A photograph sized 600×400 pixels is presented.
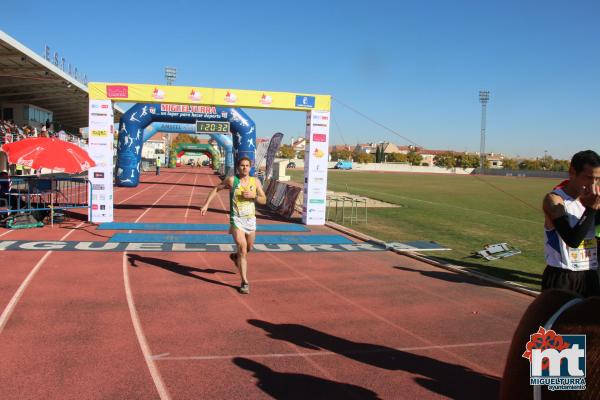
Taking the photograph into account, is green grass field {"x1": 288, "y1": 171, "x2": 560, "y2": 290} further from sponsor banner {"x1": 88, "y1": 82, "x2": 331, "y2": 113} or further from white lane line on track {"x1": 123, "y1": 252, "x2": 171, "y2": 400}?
white lane line on track {"x1": 123, "y1": 252, "x2": 171, "y2": 400}

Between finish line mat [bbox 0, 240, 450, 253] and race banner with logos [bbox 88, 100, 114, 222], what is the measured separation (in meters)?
3.27

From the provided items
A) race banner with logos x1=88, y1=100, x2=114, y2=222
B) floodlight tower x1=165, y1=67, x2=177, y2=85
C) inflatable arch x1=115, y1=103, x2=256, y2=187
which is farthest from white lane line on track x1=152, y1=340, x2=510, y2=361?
floodlight tower x1=165, y1=67, x2=177, y2=85

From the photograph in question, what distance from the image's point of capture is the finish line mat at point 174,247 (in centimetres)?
976

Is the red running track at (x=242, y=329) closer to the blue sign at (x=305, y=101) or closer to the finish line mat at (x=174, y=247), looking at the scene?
the finish line mat at (x=174, y=247)

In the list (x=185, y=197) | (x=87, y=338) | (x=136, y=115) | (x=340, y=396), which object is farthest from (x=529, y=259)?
(x=136, y=115)

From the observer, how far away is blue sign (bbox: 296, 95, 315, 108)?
47.5 feet

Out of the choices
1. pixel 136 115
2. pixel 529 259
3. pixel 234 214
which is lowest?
pixel 529 259

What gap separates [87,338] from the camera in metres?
4.98

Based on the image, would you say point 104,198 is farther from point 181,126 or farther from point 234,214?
point 181,126

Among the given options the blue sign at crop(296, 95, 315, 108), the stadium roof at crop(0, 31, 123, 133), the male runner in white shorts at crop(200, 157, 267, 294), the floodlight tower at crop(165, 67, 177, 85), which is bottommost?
the male runner in white shorts at crop(200, 157, 267, 294)

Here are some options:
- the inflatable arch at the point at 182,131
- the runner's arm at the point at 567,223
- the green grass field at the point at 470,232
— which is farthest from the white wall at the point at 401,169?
the runner's arm at the point at 567,223

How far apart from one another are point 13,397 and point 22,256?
593cm

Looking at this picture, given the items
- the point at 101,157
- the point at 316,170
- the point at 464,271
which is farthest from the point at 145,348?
the point at 316,170

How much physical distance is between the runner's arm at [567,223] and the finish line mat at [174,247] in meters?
7.39
